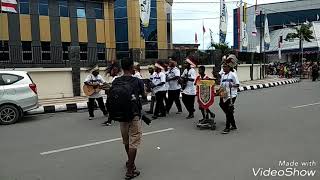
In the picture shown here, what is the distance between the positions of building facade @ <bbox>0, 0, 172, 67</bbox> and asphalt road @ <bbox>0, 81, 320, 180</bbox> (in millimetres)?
13847

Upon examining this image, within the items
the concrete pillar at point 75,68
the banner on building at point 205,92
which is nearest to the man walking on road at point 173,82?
the banner on building at point 205,92

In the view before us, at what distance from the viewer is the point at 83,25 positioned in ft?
115

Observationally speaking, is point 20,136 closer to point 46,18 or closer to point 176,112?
point 176,112

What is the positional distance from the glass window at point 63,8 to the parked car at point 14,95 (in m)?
23.0

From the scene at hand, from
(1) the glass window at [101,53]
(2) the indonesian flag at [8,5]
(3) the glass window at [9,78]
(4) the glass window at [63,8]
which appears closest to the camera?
(3) the glass window at [9,78]

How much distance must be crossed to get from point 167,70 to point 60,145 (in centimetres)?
488

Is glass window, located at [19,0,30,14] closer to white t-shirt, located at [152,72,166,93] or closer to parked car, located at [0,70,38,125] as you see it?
parked car, located at [0,70,38,125]

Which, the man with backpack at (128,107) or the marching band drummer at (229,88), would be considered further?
the marching band drummer at (229,88)

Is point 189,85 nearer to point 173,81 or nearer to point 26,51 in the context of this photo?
point 173,81

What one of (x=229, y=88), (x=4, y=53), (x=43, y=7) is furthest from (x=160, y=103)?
(x=43, y=7)

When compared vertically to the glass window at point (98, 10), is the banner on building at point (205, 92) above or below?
below

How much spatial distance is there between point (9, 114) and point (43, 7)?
23066 millimetres

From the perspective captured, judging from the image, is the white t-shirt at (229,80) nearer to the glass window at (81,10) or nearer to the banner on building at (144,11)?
the banner on building at (144,11)

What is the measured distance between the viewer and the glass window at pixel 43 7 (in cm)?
3291
